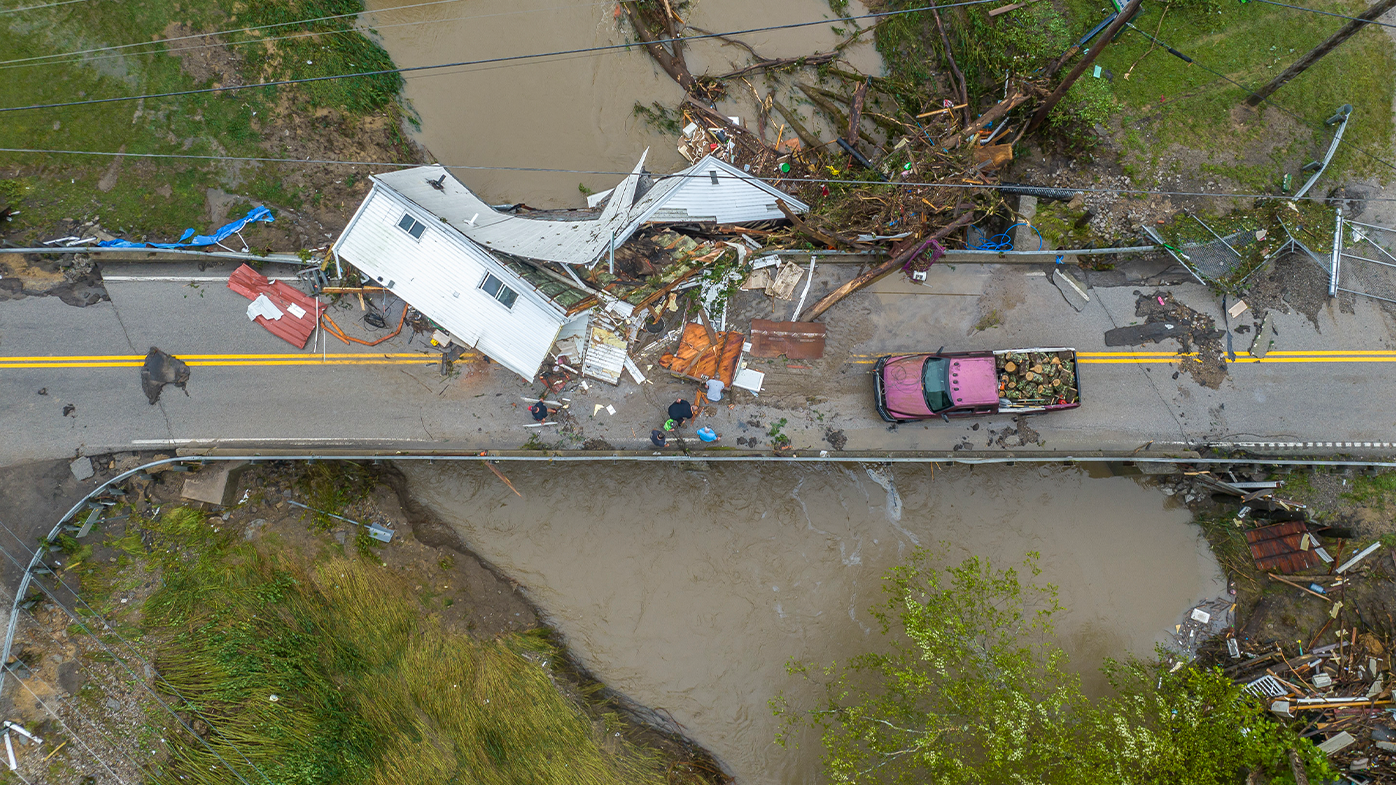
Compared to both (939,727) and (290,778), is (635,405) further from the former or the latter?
(290,778)

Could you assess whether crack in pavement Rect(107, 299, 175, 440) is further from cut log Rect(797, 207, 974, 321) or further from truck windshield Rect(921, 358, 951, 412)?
Result: truck windshield Rect(921, 358, 951, 412)

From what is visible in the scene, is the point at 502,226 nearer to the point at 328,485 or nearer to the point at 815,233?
the point at 815,233

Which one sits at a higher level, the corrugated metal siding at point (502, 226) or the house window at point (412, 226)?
the corrugated metal siding at point (502, 226)

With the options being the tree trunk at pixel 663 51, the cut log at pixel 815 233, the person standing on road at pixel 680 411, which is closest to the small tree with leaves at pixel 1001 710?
the person standing on road at pixel 680 411

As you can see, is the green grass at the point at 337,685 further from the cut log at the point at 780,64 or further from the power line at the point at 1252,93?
the power line at the point at 1252,93

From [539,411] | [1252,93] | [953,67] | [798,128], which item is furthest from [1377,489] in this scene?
[539,411]

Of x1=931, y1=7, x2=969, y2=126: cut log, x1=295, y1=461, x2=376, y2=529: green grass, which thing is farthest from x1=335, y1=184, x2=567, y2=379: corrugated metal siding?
x1=931, y1=7, x2=969, y2=126: cut log

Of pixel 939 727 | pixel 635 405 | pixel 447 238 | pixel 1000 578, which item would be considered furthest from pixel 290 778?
pixel 1000 578
